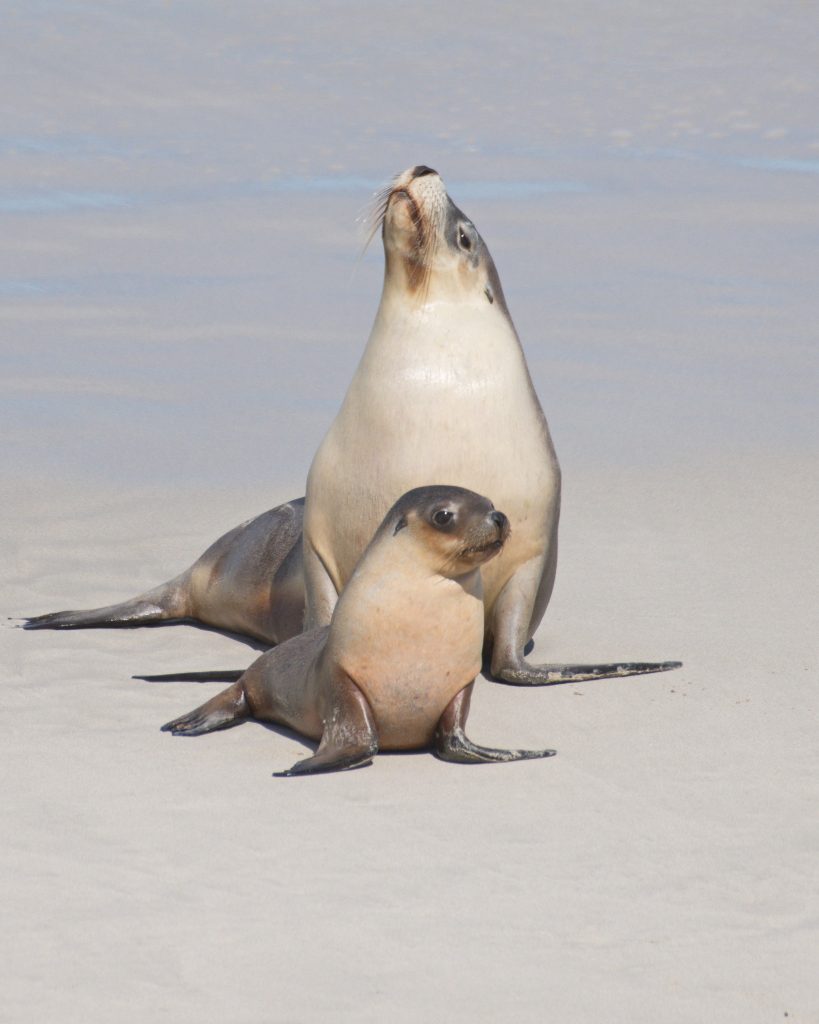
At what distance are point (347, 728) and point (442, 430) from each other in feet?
3.92

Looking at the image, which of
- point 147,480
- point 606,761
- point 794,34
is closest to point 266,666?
point 606,761

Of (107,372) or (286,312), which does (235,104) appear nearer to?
(286,312)

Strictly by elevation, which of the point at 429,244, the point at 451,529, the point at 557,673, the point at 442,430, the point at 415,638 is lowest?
the point at 557,673

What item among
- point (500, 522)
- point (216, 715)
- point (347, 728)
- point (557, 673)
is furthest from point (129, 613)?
point (500, 522)

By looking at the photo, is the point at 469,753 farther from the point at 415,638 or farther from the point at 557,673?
the point at 557,673

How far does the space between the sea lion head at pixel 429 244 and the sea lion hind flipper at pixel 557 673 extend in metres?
1.17

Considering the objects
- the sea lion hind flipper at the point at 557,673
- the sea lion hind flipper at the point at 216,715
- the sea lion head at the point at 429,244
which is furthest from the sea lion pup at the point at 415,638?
the sea lion head at the point at 429,244

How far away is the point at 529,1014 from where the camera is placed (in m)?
3.81

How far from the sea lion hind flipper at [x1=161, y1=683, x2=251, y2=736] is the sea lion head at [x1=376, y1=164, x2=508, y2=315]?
142 centimetres

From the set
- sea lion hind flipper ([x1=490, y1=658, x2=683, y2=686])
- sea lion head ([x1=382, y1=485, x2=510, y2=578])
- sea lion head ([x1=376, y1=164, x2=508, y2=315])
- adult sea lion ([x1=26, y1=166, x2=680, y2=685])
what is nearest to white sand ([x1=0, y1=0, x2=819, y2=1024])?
sea lion hind flipper ([x1=490, y1=658, x2=683, y2=686])

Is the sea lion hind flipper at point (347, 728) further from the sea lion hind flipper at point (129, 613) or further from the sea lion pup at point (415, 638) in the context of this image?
the sea lion hind flipper at point (129, 613)

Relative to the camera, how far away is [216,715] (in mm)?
5672

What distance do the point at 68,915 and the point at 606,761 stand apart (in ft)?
5.74

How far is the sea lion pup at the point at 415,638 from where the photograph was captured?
531 cm
